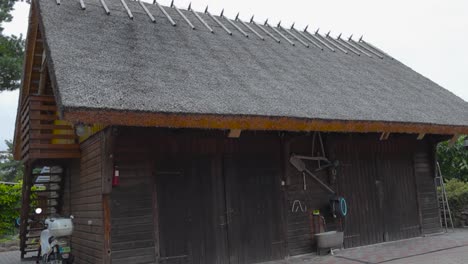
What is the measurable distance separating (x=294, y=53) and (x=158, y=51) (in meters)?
3.85

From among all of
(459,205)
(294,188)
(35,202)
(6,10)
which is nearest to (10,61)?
(6,10)

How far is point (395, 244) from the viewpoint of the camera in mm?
9406

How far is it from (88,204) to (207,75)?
3118 millimetres

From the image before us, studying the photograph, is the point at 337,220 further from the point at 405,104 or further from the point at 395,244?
the point at 405,104

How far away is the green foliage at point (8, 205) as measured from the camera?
14.4 metres

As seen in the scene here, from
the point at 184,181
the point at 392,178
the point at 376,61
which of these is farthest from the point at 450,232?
the point at 184,181

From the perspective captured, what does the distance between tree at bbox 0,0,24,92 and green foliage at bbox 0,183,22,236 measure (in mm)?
3950

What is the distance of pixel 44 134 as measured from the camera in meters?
8.26

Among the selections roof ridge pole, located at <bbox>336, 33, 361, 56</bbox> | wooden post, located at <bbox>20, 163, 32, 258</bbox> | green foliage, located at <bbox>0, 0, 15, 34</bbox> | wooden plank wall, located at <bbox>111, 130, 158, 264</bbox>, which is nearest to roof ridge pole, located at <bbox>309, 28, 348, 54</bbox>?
roof ridge pole, located at <bbox>336, 33, 361, 56</bbox>

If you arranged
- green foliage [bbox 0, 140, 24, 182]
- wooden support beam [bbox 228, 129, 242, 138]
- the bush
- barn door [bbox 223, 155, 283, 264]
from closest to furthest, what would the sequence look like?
wooden support beam [bbox 228, 129, 242, 138] → barn door [bbox 223, 155, 283, 264] → the bush → green foliage [bbox 0, 140, 24, 182]

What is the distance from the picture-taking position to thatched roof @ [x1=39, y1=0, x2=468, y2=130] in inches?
247

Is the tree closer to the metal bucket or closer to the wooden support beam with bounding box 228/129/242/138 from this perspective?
the wooden support beam with bounding box 228/129/242/138

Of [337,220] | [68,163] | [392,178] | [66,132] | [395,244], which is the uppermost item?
[66,132]

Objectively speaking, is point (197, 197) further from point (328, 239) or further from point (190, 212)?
point (328, 239)
